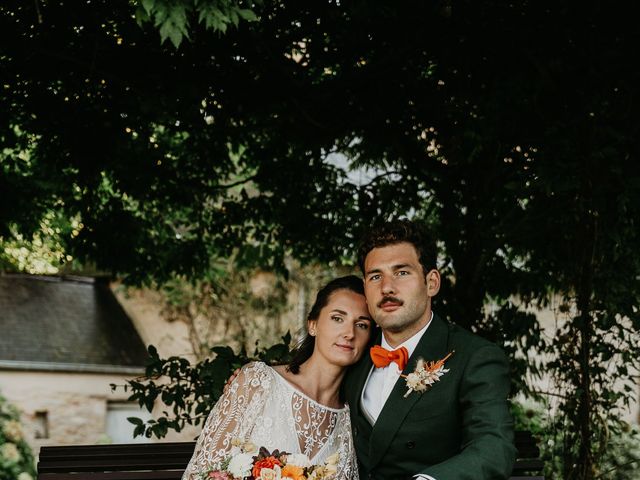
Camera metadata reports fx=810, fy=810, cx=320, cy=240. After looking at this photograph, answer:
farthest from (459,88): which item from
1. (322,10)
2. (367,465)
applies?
(367,465)

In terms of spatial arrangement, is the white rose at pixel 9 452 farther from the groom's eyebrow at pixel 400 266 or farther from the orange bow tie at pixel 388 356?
the groom's eyebrow at pixel 400 266

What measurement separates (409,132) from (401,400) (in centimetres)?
347

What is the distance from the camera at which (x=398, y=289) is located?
3.39 m

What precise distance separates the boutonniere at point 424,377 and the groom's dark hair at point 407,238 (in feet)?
1.41

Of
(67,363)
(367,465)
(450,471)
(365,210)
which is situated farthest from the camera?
(67,363)

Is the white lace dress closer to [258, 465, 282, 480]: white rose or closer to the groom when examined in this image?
the groom

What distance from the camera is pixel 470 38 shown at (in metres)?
5.21

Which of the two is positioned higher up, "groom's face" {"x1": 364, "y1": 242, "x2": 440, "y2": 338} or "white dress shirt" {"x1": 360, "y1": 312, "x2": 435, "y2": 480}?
"groom's face" {"x1": 364, "y1": 242, "x2": 440, "y2": 338}

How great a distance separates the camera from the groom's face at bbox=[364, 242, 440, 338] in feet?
11.1

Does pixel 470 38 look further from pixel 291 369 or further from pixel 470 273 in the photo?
pixel 291 369

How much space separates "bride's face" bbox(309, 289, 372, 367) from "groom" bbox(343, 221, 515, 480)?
0.45 ft

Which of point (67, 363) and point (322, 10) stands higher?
point (322, 10)

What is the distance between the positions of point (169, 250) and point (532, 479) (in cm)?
464

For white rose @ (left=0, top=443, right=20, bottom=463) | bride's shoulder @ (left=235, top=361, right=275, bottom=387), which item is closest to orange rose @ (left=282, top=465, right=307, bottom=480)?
bride's shoulder @ (left=235, top=361, right=275, bottom=387)
